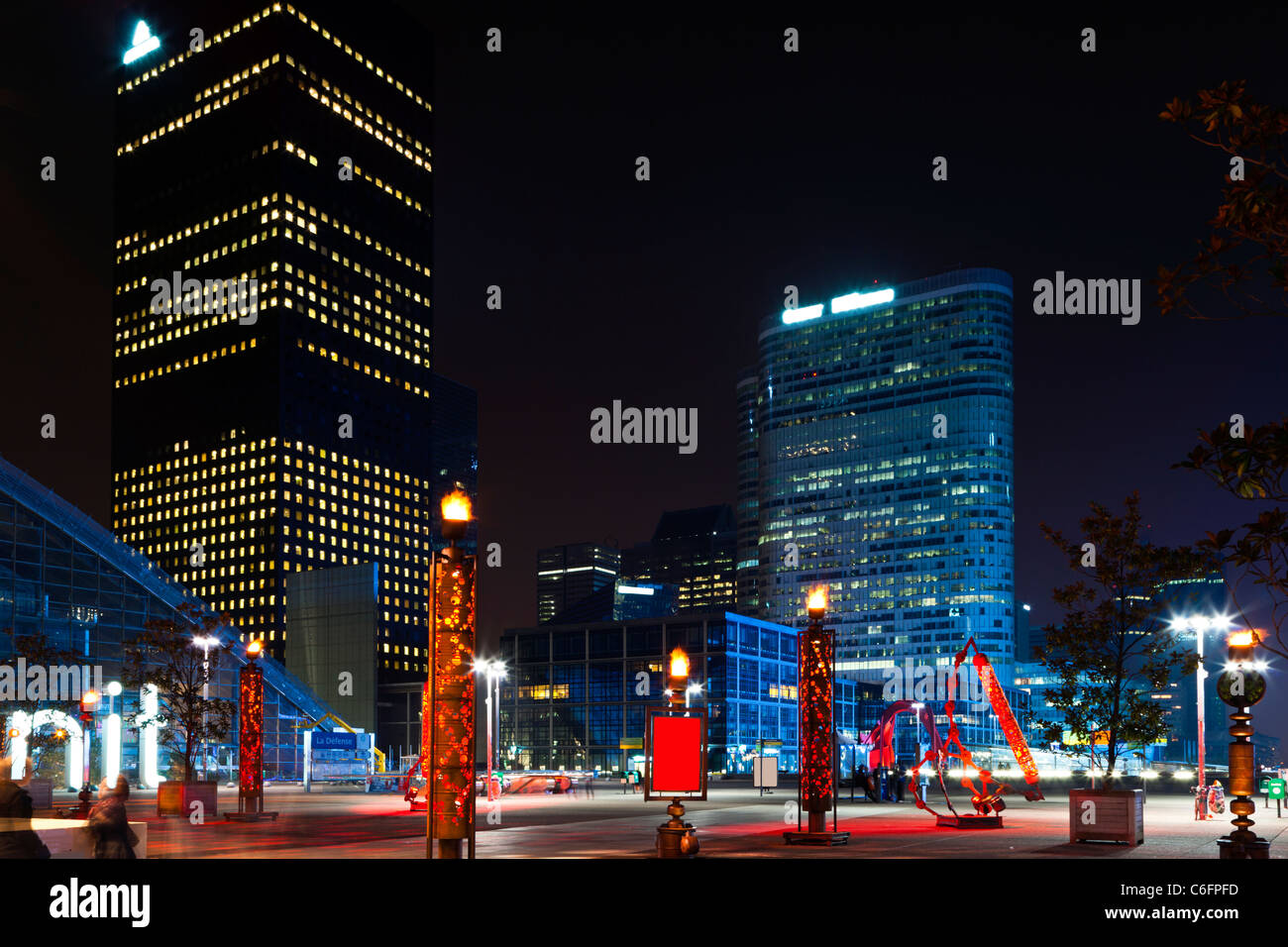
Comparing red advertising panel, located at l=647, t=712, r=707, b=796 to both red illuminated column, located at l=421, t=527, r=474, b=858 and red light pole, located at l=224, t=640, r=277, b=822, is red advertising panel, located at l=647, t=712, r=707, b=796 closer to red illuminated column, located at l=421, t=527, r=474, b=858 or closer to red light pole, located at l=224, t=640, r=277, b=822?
red illuminated column, located at l=421, t=527, r=474, b=858

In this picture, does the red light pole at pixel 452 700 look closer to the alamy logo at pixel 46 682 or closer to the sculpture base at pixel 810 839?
the sculpture base at pixel 810 839

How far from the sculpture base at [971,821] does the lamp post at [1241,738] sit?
1370cm

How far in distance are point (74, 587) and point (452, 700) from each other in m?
70.4

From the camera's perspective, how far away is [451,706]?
65.7 feet

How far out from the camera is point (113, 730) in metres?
75.7

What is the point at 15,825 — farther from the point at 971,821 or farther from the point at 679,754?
the point at 971,821

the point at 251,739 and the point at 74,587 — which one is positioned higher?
the point at 74,587

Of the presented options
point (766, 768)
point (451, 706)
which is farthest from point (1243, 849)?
point (766, 768)

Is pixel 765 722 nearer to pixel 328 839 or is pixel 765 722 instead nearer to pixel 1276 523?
pixel 328 839

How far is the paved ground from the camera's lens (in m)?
28.1

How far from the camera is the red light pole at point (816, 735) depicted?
2941cm
